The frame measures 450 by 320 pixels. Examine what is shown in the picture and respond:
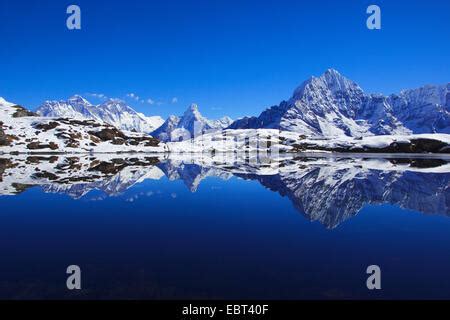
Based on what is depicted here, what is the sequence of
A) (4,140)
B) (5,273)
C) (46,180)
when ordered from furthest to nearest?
(4,140) → (46,180) → (5,273)

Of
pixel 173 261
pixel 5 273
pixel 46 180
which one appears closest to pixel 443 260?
pixel 173 261

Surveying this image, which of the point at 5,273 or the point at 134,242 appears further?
the point at 134,242

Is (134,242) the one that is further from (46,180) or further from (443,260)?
(46,180)

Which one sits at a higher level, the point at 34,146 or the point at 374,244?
the point at 34,146

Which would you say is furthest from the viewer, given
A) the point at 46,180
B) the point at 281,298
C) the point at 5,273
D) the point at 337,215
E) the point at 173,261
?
the point at 46,180

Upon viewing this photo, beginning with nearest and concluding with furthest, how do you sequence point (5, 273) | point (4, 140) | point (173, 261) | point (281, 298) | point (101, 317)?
point (101, 317) → point (281, 298) → point (5, 273) → point (173, 261) → point (4, 140)

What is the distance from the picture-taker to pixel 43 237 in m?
24.0

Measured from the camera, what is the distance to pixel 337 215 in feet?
104

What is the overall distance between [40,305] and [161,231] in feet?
40.5

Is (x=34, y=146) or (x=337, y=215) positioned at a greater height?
(x=34, y=146)

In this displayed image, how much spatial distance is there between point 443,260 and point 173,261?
46.4 feet

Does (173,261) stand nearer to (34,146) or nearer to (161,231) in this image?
(161,231)

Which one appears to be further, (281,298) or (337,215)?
(337,215)

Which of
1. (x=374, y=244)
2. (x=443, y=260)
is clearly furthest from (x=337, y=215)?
(x=443, y=260)
